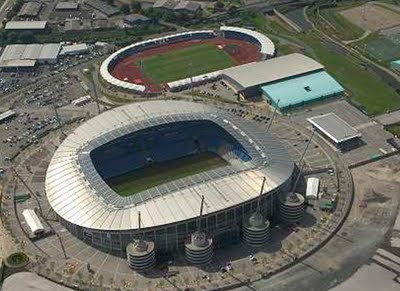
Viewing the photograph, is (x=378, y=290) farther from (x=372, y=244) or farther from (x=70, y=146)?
(x=70, y=146)

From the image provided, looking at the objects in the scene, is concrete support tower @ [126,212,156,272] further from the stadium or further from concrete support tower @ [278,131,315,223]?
concrete support tower @ [278,131,315,223]

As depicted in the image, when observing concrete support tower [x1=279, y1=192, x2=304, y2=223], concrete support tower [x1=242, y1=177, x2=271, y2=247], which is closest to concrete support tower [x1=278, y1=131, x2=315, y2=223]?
concrete support tower [x1=279, y1=192, x2=304, y2=223]

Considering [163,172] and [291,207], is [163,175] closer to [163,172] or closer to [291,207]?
[163,172]

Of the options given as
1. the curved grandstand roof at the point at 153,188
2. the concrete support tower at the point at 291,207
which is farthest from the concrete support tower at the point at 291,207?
the curved grandstand roof at the point at 153,188

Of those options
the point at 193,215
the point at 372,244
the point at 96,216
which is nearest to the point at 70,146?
the point at 96,216

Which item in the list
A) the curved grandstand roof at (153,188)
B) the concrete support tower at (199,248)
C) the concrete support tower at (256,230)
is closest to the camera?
the concrete support tower at (199,248)

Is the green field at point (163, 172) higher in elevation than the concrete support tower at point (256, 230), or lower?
lower

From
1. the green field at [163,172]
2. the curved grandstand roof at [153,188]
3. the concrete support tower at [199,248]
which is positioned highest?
the curved grandstand roof at [153,188]

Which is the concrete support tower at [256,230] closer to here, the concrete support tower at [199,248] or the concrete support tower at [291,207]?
the concrete support tower at [291,207]
